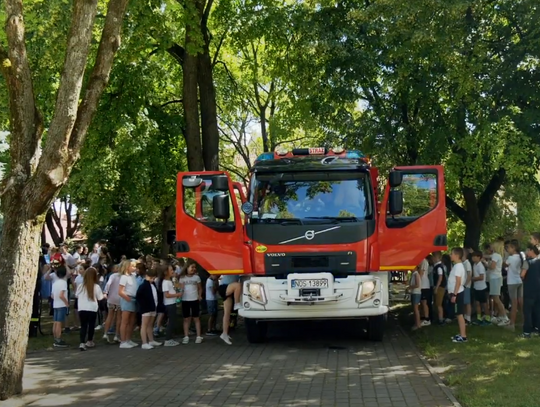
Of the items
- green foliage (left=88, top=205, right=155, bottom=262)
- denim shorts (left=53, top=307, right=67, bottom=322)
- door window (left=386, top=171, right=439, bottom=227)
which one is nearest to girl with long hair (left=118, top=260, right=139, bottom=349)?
denim shorts (left=53, top=307, right=67, bottom=322)

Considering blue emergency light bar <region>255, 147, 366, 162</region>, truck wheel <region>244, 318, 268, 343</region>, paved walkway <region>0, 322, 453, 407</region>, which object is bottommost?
paved walkway <region>0, 322, 453, 407</region>

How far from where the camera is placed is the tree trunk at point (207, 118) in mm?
18891

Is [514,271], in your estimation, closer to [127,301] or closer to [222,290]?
[222,290]

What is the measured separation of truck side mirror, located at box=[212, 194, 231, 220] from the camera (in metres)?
11.9

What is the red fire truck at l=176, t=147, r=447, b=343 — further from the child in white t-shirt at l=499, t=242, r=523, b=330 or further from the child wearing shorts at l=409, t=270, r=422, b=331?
the child in white t-shirt at l=499, t=242, r=523, b=330

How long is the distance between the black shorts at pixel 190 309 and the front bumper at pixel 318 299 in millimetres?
2005

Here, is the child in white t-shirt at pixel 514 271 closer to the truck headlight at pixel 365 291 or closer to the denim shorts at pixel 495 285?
the denim shorts at pixel 495 285

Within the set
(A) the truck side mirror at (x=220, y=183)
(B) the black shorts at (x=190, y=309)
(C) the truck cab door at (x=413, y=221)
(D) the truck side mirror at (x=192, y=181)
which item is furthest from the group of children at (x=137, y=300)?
(C) the truck cab door at (x=413, y=221)

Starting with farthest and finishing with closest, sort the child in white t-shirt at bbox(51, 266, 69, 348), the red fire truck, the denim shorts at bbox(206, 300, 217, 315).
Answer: the denim shorts at bbox(206, 300, 217, 315), the child in white t-shirt at bbox(51, 266, 69, 348), the red fire truck

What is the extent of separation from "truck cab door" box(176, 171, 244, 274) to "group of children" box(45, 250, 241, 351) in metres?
1.08

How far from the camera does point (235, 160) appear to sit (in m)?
35.1

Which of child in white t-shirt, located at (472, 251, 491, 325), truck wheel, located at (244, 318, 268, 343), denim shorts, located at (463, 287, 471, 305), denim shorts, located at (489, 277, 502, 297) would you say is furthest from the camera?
child in white t-shirt, located at (472, 251, 491, 325)

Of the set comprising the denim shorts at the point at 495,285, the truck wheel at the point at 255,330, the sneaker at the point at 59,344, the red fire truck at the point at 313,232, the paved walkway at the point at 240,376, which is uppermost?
the red fire truck at the point at 313,232

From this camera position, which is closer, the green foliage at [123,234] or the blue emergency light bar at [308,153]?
the blue emergency light bar at [308,153]
